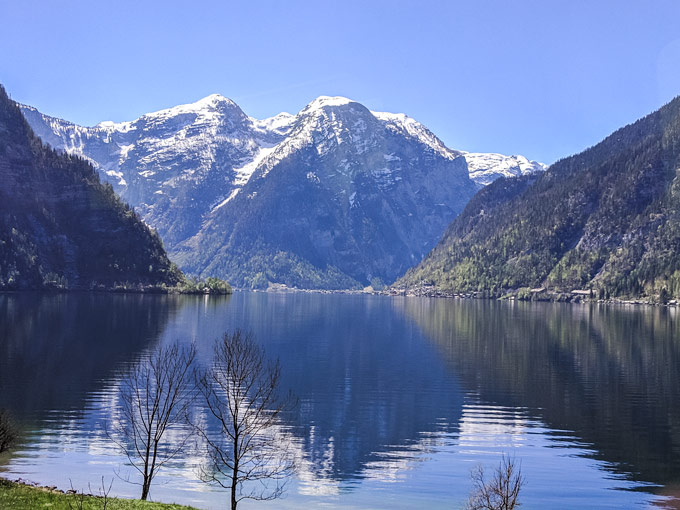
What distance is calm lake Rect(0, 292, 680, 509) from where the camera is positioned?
50562mm

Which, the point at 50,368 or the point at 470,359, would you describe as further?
the point at 470,359

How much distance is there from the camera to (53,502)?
120 ft

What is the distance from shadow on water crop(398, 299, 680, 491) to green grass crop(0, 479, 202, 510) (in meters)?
39.9

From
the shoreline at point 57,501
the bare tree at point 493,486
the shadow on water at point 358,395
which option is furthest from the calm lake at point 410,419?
the shoreline at point 57,501

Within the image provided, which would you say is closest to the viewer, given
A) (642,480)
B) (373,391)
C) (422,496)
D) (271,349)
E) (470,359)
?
(422,496)

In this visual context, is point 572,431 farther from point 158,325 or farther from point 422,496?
point 158,325

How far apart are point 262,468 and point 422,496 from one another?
46.1ft

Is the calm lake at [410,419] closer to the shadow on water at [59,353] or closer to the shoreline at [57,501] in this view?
the shadow on water at [59,353]

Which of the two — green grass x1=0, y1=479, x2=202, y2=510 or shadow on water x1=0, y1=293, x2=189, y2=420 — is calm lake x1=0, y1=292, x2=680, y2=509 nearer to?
shadow on water x1=0, y1=293, x2=189, y2=420

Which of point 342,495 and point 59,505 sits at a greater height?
point 59,505

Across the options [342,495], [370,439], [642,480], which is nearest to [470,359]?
[370,439]

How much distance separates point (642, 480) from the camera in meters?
53.0

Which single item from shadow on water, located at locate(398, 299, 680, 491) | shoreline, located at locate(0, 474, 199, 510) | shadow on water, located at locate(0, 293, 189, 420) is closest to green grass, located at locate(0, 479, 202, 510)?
shoreline, located at locate(0, 474, 199, 510)

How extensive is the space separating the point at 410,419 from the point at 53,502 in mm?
44476
